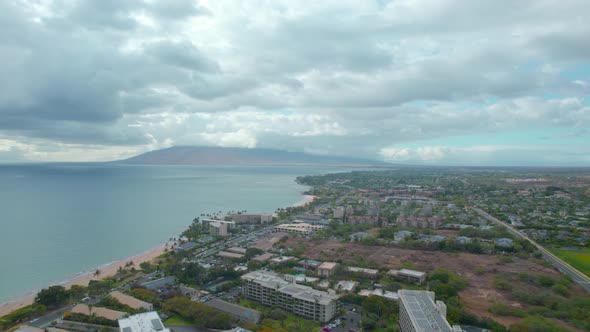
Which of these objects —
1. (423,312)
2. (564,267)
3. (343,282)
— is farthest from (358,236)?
(423,312)

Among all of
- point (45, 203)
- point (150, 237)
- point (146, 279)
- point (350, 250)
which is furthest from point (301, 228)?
point (45, 203)

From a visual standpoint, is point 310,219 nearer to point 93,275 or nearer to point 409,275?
point 409,275

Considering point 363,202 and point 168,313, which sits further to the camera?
point 363,202

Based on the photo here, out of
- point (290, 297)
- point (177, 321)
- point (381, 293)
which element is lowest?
point (177, 321)

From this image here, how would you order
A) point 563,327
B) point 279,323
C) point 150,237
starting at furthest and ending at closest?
point 150,237, point 279,323, point 563,327

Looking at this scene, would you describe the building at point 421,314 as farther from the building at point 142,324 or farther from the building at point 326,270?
the building at point 142,324

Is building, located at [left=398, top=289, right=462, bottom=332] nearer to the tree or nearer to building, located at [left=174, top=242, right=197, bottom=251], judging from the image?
the tree

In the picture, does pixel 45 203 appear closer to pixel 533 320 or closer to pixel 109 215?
pixel 109 215
